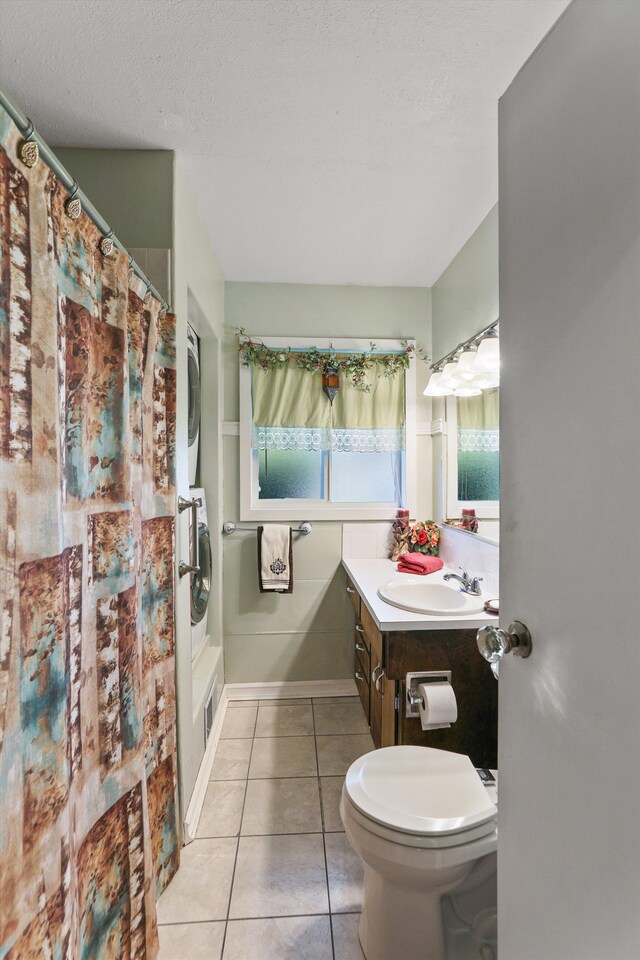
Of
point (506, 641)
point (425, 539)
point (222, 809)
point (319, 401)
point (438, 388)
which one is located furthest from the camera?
point (319, 401)

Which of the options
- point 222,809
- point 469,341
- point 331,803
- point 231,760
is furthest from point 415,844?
point 469,341

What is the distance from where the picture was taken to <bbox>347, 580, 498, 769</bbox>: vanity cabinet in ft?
5.67

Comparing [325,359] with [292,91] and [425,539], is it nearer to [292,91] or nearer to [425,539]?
[425,539]

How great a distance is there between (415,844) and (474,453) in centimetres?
165

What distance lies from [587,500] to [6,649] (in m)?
0.92

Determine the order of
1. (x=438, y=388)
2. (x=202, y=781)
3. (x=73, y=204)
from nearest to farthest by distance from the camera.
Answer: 1. (x=73, y=204)
2. (x=202, y=781)
3. (x=438, y=388)

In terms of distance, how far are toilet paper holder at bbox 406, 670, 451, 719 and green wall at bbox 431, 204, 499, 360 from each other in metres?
1.49

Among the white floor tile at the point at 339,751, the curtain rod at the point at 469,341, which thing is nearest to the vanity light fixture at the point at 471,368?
the curtain rod at the point at 469,341

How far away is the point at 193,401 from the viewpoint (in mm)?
2387

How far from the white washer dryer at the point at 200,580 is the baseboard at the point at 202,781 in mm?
392

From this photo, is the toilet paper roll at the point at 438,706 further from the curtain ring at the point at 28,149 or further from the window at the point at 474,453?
the curtain ring at the point at 28,149

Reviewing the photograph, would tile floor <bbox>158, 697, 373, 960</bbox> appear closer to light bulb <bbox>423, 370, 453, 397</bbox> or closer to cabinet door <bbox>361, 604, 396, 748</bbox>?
cabinet door <bbox>361, 604, 396, 748</bbox>

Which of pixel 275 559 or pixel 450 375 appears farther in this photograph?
pixel 275 559

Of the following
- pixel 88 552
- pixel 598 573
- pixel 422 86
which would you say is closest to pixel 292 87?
pixel 422 86
